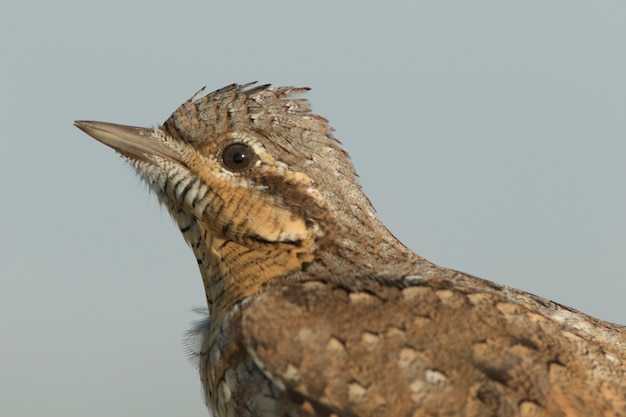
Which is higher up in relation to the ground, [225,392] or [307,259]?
[307,259]

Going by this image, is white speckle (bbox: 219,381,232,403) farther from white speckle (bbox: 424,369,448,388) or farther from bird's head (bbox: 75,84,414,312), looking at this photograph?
white speckle (bbox: 424,369,448,388)

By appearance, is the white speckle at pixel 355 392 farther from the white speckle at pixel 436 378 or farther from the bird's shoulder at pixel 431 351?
the white speckle at pixel 436 378

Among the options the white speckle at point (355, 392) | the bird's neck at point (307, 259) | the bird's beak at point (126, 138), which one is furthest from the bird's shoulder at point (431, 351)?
the bird's beak at point (126, 138)

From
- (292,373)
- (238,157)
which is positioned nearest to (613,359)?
(292,373)

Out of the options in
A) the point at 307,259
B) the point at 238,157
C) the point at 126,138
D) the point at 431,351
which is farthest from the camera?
the point at 126,138

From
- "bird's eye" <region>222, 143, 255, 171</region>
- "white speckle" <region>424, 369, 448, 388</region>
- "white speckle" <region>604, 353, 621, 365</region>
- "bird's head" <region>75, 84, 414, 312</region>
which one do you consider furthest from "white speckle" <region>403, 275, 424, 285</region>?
"bird's eye" <region>222, 143, 255, 171</region>

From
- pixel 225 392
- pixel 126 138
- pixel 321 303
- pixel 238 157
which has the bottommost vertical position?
pixel 225 392

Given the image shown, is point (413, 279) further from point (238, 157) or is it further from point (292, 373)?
point (238, 157)

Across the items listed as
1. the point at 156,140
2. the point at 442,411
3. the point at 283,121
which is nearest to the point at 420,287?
the point at 442,411
